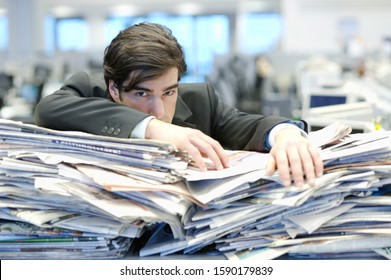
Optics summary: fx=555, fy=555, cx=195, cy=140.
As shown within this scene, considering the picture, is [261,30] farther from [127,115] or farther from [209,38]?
[127,115]

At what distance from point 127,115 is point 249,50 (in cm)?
1736

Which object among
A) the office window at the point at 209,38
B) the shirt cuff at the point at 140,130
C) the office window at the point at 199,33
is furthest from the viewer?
the office window at the point at 209,38

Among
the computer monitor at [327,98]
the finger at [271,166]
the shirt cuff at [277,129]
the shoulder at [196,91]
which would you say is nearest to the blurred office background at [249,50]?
the computer monitor at [327,98]

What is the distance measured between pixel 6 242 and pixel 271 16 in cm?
1759

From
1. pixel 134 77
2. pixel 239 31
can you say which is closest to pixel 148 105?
pixel 134 77

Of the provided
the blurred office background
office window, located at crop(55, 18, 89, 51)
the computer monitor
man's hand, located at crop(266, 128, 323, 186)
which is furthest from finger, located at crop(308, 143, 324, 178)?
office window, located at crop(55, 18, 89, 51)

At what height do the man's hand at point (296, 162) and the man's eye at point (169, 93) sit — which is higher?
the man's eye at point (169, 93)

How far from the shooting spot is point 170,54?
3.29 feet

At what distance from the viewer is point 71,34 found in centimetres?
1798

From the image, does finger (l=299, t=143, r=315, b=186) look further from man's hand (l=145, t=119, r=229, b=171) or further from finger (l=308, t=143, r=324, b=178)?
man's hand (l=145, t=119, r=229, b=171)

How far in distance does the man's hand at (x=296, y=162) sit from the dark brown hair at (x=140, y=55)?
271 millimetres

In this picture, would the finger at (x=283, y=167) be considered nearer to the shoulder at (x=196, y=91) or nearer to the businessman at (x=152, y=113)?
Result: the businessman at (x=152, y=113)

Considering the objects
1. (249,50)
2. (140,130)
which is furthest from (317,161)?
(249,50)

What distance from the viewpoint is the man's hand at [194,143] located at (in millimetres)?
833
